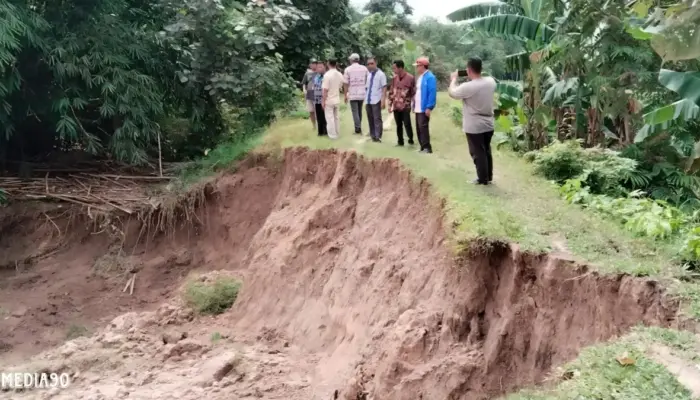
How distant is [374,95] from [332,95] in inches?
33.8

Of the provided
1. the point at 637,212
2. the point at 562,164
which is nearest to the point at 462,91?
the point at 637,212

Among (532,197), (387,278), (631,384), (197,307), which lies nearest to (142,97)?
(197,307)

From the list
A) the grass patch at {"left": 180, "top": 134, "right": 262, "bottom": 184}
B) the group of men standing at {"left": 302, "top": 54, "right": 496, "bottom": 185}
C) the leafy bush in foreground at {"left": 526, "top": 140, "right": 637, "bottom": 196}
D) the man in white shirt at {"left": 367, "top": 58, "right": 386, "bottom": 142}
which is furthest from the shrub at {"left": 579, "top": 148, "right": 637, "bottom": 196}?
the grass patch at {"left": 180, "top": 134, "right": 262, "bottom": 184}

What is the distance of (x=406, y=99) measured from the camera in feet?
34.6

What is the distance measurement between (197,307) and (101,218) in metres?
3.16

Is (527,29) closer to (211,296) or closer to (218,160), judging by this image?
(218,160)

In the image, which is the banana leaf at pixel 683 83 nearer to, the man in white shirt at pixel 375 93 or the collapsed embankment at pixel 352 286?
the collapsed embankment at pixel 352 286

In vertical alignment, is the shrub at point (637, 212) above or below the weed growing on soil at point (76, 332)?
above

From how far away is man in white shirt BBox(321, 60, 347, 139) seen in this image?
1147cm

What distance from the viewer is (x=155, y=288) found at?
Answer: 11875 millimetres

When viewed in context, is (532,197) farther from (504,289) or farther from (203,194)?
(203,194)

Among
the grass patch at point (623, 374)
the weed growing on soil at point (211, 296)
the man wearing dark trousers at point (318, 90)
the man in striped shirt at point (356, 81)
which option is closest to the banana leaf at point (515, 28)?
the man in striped shirt at point (356, 81)

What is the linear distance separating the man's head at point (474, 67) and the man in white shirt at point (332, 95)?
3.85 meters

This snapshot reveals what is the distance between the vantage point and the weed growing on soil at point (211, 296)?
34.6 feet
